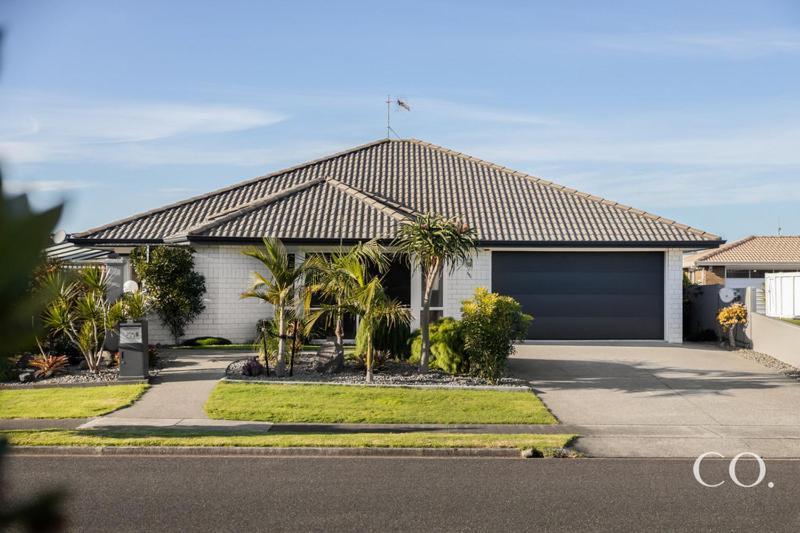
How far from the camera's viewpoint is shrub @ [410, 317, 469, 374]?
1728 cm

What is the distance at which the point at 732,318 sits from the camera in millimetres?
A: 23234

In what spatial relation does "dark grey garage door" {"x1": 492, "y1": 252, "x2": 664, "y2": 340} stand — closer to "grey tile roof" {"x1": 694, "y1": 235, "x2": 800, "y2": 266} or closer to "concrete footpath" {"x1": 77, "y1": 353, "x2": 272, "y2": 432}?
"concrete footpath" {"x1": 77, "y1": 353, "x2": 272, "y2": 432}

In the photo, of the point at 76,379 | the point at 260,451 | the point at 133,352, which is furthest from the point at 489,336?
the point at 76,379

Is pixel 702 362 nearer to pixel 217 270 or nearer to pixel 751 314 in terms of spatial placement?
pixel 751 314

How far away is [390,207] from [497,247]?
12.0 feet

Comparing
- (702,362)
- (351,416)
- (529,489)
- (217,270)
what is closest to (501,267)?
(702,362)

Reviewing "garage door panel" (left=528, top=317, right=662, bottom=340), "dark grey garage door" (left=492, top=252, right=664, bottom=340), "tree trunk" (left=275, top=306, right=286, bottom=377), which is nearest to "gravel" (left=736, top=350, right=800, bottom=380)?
"garage door panel" (left=528, top=317, right=662, bottom=340)

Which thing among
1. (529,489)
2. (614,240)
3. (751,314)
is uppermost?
(614,240)

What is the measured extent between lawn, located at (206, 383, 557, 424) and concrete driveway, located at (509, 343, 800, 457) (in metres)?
0.90

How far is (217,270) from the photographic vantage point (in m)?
23.2

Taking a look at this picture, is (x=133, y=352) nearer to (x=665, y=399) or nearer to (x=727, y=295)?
(x=665, y=399)

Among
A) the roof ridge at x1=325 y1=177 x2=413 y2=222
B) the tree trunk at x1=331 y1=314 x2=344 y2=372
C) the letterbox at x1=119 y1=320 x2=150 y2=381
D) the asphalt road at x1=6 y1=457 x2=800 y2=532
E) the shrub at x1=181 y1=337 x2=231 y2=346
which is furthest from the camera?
the roof ridge at x1=325 y1=177 x2=413 y2=222

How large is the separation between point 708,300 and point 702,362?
574cm

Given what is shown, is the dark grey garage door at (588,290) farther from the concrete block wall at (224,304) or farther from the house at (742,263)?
the house at (742,263)
